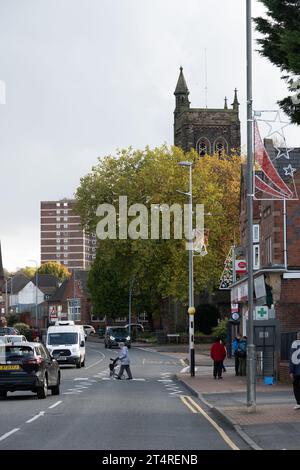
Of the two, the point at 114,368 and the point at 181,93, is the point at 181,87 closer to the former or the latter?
the point at 181,93

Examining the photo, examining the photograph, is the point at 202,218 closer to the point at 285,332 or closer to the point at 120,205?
the point at 120,205

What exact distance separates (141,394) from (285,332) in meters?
7.73

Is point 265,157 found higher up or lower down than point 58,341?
higher up

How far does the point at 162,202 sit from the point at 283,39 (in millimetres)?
55667

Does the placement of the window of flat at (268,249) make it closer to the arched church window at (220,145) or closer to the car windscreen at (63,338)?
the car windscreen at (63,338)

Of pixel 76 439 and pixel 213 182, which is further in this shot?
pixel 213 182

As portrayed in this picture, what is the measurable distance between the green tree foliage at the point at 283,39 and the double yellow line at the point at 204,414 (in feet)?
24.2

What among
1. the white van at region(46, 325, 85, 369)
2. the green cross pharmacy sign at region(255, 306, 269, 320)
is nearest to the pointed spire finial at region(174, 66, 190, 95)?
the white van at region(46, 325, 85, 369)

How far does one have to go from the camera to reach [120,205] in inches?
3164

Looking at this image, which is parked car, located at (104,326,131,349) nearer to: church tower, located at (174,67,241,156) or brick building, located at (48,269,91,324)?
church tower, located at (174,67,241,156)

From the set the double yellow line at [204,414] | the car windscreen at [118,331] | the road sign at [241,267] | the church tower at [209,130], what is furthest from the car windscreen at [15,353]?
the church tower at [209,130]

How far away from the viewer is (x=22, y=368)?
94.4 ft

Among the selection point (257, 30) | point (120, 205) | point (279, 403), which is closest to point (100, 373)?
point (279, 403)

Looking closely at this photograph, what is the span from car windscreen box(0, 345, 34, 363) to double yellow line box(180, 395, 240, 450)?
15.2 ft
